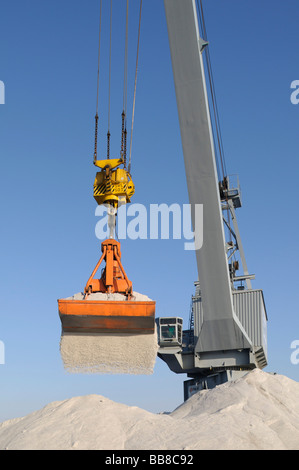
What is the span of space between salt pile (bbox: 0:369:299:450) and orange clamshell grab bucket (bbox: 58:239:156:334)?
6.28 ft

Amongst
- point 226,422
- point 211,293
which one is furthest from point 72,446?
point 211,293

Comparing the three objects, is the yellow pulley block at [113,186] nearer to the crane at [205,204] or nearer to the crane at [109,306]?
the crane at [109,306]

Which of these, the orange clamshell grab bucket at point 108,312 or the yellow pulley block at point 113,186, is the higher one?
the yellow pulley block at point 113,186

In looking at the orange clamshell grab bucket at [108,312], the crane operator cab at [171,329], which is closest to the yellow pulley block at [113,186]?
the orange clamshell grab bucket at [108,312]

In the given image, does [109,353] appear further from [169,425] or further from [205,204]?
[205,204]

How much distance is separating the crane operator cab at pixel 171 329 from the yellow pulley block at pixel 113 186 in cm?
1308

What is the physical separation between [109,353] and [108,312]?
0.96 m

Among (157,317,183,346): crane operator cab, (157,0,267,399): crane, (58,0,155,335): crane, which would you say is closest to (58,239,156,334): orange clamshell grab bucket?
(58,0,155,335): crane

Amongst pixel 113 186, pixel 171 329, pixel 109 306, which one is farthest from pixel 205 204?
pixel 171 329

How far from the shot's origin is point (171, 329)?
2573cm

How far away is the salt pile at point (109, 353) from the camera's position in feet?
38.5
